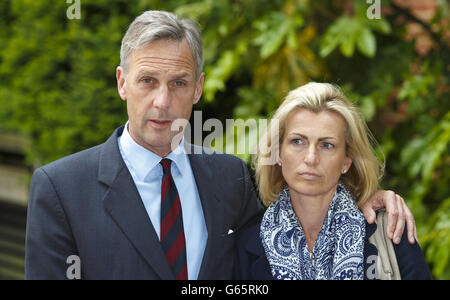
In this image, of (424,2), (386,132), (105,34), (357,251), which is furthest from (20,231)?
(357,251)

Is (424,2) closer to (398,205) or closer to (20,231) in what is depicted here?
(398,205)

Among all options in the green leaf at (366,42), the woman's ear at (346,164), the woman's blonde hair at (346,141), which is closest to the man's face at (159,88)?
the woman's blonde hair at (346,141)

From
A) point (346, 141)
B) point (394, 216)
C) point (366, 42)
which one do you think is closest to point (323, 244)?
point (394, 216)

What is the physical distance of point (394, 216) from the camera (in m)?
1.94

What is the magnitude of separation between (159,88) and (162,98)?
0.05m

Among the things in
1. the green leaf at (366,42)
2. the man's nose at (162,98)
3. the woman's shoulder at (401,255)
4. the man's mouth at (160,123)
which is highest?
the green leaf at (366,42)

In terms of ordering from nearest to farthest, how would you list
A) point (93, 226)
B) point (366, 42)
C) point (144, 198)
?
1. point (93, 226)
2. point (144, 198)
3. point (366, 42)

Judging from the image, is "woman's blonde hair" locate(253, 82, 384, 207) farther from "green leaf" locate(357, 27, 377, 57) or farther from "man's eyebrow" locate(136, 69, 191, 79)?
"green leaf" locate(357, 27, 377, 57)

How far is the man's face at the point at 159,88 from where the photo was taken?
1.79 metres

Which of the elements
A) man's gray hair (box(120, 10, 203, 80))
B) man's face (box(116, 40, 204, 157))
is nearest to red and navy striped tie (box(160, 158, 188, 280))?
man's face (box(116, 40, 204, 157))

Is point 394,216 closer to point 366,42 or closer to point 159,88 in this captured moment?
point 159,88

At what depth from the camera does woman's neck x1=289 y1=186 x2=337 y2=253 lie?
2.07 m

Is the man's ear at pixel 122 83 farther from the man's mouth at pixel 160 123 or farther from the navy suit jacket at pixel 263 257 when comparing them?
the navy suit jacket at pixel 263 257

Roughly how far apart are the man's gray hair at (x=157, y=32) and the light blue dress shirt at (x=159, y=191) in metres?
0.28
